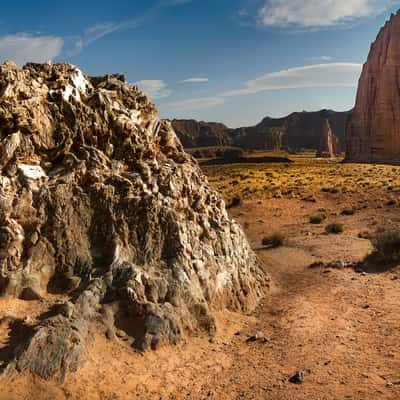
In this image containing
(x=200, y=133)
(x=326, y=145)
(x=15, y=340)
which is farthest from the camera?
(x=200, y=133)

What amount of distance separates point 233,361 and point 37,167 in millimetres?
5021

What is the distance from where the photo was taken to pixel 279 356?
22.7 feet

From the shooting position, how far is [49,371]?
532 cm

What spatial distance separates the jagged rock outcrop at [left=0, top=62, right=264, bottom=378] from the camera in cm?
651

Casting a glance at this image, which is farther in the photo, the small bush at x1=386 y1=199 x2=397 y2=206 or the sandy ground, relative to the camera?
the small bush at x1=386 y1=199 x2=397 y2=206

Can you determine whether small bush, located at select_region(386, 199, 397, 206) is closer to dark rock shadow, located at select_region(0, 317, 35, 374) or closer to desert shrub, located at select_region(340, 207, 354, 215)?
desert shrub, located at select_region(340, 207, 354, 215)

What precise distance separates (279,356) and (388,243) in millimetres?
7330

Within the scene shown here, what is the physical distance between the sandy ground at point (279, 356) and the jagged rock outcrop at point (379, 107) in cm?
5196

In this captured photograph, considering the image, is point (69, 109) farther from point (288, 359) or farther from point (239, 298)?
point (288, 359)

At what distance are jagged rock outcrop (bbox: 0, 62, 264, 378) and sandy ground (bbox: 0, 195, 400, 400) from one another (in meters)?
0.29

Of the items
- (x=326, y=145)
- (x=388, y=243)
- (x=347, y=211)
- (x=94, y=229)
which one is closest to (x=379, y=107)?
(x=326, y=145)

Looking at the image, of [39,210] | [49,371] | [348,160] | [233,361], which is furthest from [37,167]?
[348,160]

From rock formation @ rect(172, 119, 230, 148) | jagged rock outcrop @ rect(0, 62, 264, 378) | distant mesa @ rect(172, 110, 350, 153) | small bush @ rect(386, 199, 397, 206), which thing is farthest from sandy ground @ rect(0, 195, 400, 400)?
rock formation @ rect(172, 119, 230, 148)

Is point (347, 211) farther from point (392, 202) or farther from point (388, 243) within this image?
point (388, 243)
